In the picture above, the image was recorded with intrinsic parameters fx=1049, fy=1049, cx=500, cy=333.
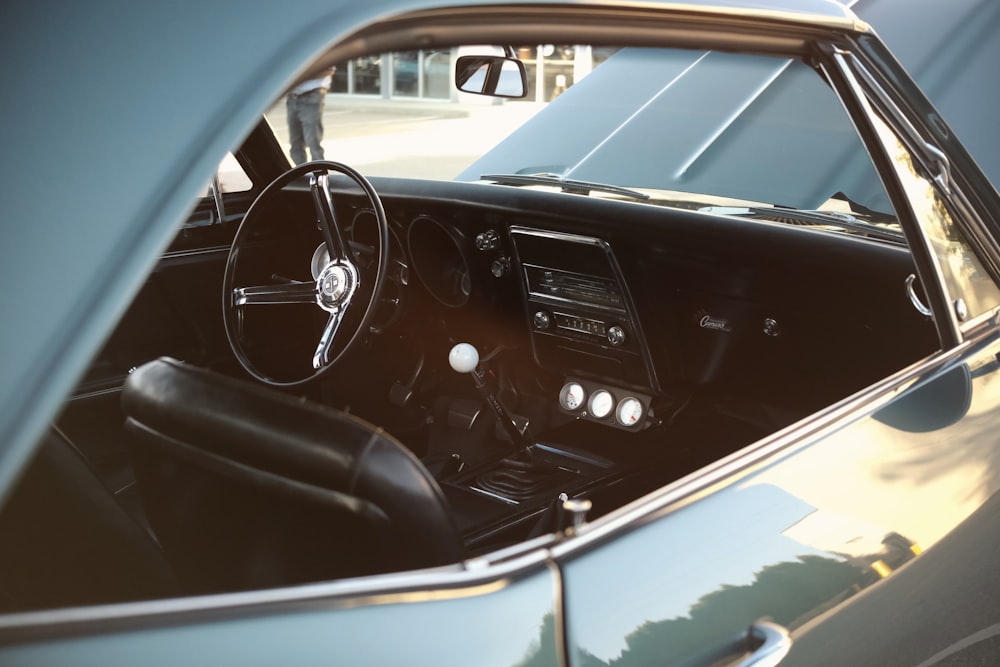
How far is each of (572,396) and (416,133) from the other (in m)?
7.14

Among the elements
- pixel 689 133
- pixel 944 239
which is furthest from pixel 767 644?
pixel 689 133

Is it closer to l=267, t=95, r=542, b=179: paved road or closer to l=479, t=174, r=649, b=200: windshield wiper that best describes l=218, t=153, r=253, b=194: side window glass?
l=267, t=95, r=542, b=179: paved road

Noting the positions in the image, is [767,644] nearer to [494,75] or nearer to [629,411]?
[494,75]

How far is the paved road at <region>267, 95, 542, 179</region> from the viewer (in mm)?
5721

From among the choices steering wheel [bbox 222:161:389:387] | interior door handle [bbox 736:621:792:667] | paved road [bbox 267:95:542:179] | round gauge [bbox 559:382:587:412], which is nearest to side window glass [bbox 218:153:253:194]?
paved road [bbox 267:95:542:179]

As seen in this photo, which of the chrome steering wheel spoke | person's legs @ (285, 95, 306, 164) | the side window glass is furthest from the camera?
person's legs @ (285, 95, 306, 164)

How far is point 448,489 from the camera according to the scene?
3188 millimetres

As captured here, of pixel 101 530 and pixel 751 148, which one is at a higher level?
pixel 751 148

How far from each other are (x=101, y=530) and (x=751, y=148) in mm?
3603

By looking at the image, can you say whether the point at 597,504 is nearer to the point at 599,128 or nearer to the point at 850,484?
the point at 850,484

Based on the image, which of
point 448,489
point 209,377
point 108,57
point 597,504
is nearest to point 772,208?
point 597,504

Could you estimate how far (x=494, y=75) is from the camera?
2.63 meters

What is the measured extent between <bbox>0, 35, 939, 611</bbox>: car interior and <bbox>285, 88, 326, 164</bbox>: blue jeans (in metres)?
0.21

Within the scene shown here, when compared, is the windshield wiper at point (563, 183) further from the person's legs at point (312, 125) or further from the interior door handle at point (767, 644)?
the interior door handle at point (767, 644)
